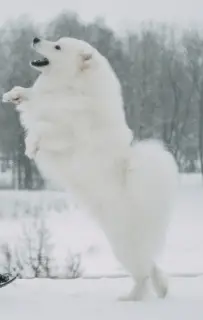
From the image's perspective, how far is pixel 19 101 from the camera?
295cm

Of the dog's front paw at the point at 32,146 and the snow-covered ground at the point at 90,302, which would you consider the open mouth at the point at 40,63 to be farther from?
the snow-covered ground at the point at 90,302

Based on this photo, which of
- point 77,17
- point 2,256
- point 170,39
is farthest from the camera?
point 170,39

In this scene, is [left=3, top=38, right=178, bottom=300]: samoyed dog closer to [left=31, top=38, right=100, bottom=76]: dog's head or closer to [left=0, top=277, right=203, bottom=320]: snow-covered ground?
[left=31, top=38, right=100, bottom=76]: dog's head

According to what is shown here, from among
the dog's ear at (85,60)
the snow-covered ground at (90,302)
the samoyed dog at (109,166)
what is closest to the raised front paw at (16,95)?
the samoyed dog at (109,166)

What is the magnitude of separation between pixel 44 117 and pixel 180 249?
226 inches

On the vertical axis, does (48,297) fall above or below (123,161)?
below

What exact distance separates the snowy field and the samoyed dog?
0.24 metres

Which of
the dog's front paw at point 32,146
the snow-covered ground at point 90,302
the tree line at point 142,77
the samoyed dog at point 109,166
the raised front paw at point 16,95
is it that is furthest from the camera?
the tree line at point 142,77

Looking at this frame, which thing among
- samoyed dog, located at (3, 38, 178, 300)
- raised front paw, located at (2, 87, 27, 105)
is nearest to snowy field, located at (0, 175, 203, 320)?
samoyed dog, located at (3, 38, 178, 300)

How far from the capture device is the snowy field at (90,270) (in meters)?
2.39

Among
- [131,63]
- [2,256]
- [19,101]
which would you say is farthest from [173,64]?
[19,101]

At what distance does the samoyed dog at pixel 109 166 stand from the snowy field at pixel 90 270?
0.80ft

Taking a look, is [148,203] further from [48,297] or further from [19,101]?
[19,101]

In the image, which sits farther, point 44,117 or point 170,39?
point 170,39
